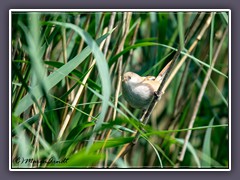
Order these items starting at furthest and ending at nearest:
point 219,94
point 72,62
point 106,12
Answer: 1. point 219,94
2. point 106,12
3. point 72,62

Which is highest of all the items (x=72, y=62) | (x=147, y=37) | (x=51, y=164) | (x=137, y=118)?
(x=147, y=37)

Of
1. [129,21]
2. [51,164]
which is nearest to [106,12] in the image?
[129,21]

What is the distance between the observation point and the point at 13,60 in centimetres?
183

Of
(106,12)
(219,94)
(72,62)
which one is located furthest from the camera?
(219,94)

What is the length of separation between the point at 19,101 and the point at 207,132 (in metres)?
0.78

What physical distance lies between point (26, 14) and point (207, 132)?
0.88m

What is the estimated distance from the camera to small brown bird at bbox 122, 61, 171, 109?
1.92 m

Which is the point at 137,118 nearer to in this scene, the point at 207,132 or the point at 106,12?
the point at 207,132

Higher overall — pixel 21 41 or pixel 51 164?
pixel 21 41

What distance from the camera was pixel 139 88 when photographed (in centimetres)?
194

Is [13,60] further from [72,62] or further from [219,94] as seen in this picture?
[219,94]

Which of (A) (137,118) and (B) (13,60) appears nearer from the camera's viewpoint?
(B) (13,60)

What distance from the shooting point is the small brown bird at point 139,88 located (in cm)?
192
